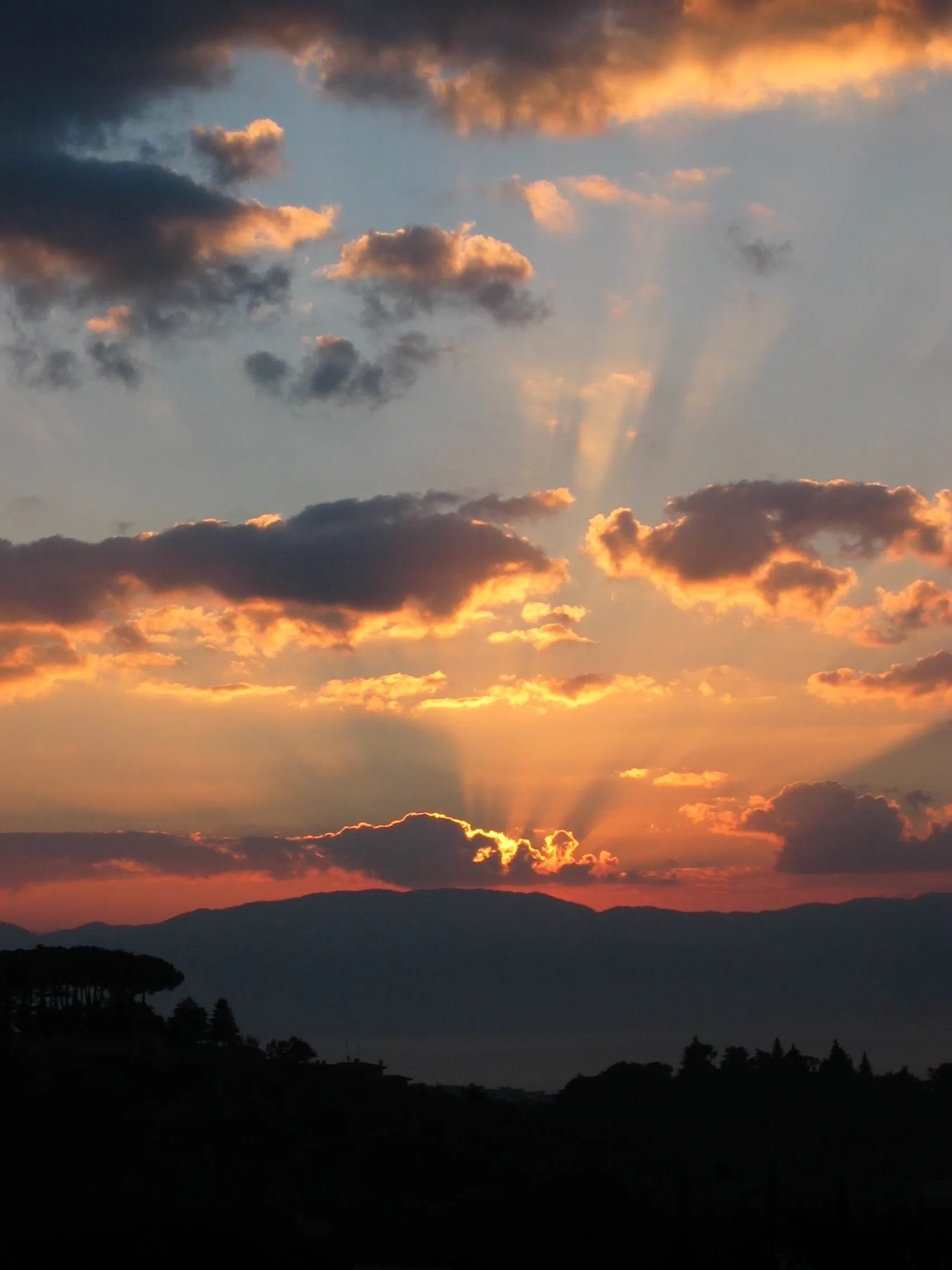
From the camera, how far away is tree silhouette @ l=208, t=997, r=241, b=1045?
100938 millimetres

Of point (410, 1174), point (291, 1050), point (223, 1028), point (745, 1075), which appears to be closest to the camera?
point (410, 1174)

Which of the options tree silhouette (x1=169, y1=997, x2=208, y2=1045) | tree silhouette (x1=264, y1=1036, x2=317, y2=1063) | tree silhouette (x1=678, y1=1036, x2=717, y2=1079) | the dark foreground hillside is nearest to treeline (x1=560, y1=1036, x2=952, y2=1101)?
tree silhouette (x1=678, y1=1036, x2=717, y2=1079)

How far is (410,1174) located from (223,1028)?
32.0 metres

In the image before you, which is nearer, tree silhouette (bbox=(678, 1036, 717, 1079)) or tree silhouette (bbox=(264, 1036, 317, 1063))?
tree silhouette (bbox=(264, 1036, 317, 1063))

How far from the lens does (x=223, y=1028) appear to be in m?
102

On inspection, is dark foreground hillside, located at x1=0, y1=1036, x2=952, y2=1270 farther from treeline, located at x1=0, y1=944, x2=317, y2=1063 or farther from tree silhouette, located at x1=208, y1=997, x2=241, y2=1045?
tree silhouette, located at x1=208, y1=997, x2=241, y2=1045

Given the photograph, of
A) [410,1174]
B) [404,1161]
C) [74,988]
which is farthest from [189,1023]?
[410,1174]

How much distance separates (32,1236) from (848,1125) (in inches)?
2485

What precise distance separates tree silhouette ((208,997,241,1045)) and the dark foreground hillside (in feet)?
20.5

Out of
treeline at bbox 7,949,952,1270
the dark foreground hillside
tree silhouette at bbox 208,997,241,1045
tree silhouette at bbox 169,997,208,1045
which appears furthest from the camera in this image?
tree silhouette at bbox 208,997,241,1045

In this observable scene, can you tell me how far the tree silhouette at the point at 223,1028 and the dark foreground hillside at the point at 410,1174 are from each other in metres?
6.26

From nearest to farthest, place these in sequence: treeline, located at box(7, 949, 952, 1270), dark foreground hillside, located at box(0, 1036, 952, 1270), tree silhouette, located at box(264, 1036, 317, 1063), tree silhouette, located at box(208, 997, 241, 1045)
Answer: dark foreground hillside, located at box(0, 1036, 952, 1270)
treeline, located at box(7, 949, 952, 1270)
tree silhouette, located at box(264, 1036, 317, 1063)
tree silhouette, located at box(208, 997, 241, 1045)

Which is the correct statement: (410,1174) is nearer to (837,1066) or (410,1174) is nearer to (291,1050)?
(291,1050)

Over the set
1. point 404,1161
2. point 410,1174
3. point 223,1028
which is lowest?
point 410,1174
